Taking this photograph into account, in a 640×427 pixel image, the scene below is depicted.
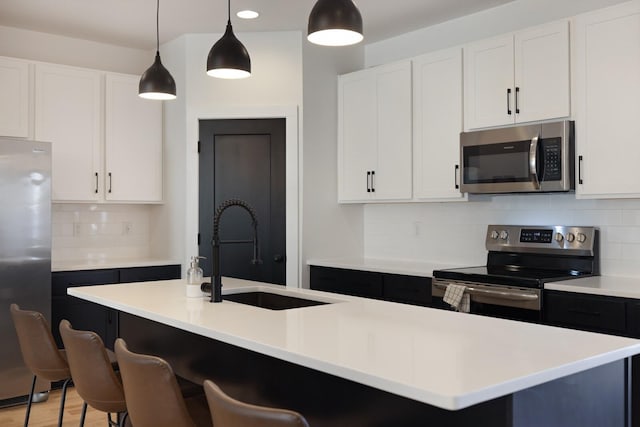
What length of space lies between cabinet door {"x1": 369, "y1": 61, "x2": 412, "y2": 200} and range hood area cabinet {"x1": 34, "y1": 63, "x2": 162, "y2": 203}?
6.17 ft

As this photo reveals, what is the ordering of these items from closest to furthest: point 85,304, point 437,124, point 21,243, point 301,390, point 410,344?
point 410,344 → point 301,390 → point 21,243 → point 437,124 → point 85,304

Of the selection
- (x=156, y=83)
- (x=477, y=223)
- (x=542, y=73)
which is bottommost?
(x=477, y=223)

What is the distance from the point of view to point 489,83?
3.96 meters

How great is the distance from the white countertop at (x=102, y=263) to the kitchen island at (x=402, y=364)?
212cm

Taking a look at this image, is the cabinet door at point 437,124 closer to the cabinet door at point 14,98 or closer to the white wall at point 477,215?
the white wall at point 477,215

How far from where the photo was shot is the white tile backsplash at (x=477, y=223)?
3594 mm

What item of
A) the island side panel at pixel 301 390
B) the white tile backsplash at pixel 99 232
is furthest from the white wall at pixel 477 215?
the island side panel at pixel 301 390

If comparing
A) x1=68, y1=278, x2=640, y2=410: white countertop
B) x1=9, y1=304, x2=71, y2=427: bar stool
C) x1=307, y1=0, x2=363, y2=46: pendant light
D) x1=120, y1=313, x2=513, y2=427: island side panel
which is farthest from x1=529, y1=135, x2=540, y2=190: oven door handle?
x1=9, y1=304, x2=71, y2=427: bar stool

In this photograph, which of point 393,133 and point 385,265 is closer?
point 385,265

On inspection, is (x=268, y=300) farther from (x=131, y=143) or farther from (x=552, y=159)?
(x=131, y=143)

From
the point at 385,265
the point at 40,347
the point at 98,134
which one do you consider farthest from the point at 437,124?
the point at 40,347

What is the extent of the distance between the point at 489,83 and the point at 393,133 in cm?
88

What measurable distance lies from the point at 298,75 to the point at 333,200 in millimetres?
1035

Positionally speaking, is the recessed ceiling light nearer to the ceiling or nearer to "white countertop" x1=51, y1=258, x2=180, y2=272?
the ceiling
